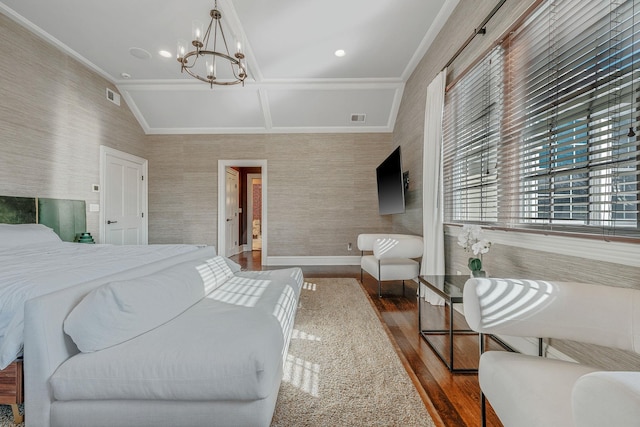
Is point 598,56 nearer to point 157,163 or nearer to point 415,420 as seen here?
point 415,420

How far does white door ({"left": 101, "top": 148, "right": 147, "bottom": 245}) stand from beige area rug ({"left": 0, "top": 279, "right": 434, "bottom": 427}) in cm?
356

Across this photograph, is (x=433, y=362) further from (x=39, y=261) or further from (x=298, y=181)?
(x=298, y=181)

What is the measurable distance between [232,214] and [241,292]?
14.0ft

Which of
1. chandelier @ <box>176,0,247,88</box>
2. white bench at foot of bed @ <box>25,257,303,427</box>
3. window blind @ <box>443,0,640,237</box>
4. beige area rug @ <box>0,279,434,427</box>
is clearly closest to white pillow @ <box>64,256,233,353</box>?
white bench at foot of bed @ <box>25,257,303,427</box>

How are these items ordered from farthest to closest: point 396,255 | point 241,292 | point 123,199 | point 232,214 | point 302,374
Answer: point 232,214 < point 123,199 < point 396,255 < point 241,292 < point 302,374

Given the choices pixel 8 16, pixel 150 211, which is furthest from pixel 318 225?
Answer: pixel 8 16

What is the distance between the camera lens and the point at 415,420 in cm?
121

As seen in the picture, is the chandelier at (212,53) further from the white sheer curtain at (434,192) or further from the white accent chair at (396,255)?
the white accent chair at (396,255)

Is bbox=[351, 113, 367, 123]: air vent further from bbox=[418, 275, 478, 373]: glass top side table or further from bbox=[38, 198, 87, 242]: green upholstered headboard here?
bbox=[38, 198, 87, 242]: green upholstered headboard

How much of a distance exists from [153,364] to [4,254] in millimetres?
1979

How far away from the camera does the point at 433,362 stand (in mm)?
1711

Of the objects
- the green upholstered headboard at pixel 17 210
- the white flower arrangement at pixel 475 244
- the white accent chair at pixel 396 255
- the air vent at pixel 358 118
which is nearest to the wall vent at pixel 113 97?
the green upholstered headboard at pixel 17 210

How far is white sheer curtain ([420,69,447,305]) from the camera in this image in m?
2.75

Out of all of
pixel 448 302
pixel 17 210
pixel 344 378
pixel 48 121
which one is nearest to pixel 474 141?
pixel 448 302
